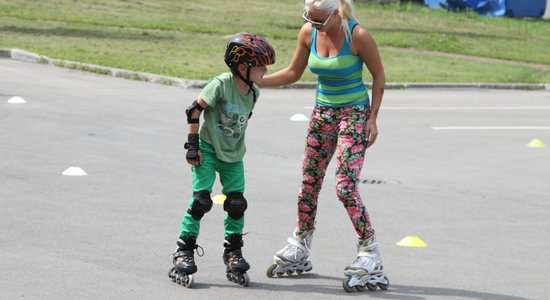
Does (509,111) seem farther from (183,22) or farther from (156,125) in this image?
(183,22)

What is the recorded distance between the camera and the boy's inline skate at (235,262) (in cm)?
725

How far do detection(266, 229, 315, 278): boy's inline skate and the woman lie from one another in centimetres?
3

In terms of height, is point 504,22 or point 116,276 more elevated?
point 116,276

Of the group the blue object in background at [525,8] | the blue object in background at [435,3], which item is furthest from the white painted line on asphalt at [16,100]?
the blue object in background at [525,8]

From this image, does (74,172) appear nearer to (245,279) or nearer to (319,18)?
(245,279)

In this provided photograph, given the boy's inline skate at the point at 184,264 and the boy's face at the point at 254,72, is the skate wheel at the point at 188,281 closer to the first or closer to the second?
the boy's inline skate at the point at 184,264

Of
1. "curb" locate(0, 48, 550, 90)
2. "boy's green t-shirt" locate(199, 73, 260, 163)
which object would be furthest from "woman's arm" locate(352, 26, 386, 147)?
"curb" locate(0, 48, 550, 90)

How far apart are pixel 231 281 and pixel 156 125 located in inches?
295

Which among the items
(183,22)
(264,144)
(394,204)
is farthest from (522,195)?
(183,22)

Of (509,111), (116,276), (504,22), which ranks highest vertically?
(116,276)

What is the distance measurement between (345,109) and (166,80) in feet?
39.8

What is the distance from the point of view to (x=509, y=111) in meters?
18.2

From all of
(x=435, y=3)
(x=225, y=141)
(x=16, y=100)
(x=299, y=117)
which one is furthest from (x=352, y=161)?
(x=435, y=3)

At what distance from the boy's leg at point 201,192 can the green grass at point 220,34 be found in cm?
1239
